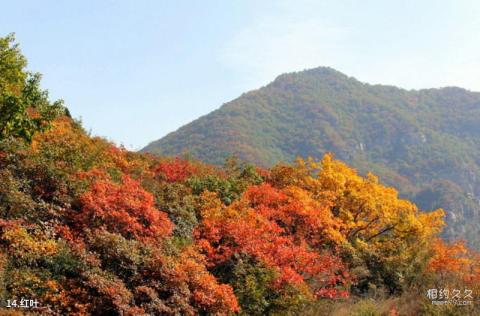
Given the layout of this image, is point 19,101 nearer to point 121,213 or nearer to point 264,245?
point 121,213

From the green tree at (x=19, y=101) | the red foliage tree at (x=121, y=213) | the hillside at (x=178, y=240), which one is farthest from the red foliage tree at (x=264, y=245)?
the green tree at (x=19, y=101)

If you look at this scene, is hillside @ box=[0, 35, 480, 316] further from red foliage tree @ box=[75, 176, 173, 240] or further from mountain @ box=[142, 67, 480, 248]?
mountain @ box=[142, 67, 480, 248]

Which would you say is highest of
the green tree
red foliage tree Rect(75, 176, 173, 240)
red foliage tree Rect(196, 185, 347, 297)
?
the green tree

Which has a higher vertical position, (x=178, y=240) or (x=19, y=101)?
(x=19, y=101)

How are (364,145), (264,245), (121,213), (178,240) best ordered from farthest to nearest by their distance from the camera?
(364,145) < (264,245) < (178,240) < (121,213)

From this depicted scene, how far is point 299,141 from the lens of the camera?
579ft

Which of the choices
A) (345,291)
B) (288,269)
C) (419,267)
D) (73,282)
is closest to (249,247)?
(288,269)

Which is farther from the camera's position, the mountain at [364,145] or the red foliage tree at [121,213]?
the mountain at [364,145]

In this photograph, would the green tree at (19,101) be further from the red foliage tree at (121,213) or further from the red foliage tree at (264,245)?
the red foliage tree at (264,245)

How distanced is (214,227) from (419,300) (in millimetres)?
7111

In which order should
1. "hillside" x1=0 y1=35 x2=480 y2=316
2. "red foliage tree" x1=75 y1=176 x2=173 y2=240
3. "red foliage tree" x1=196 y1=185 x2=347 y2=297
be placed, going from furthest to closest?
"red foliage tree" x1=196 y1=185 x2=347 y2=297, "red foliage tree" x1=75 y1=176 x2=173 y2=240, "hillside" x1=0 y1=35 x2=480 y2=316

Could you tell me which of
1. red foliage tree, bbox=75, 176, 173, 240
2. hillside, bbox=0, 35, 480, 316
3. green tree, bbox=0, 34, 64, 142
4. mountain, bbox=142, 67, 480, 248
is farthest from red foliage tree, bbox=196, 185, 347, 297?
mountain, bbox=142, 67, 480, 248

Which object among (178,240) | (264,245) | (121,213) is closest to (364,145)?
(264,245)

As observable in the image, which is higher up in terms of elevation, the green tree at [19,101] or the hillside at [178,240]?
the green tree at [19,101]
